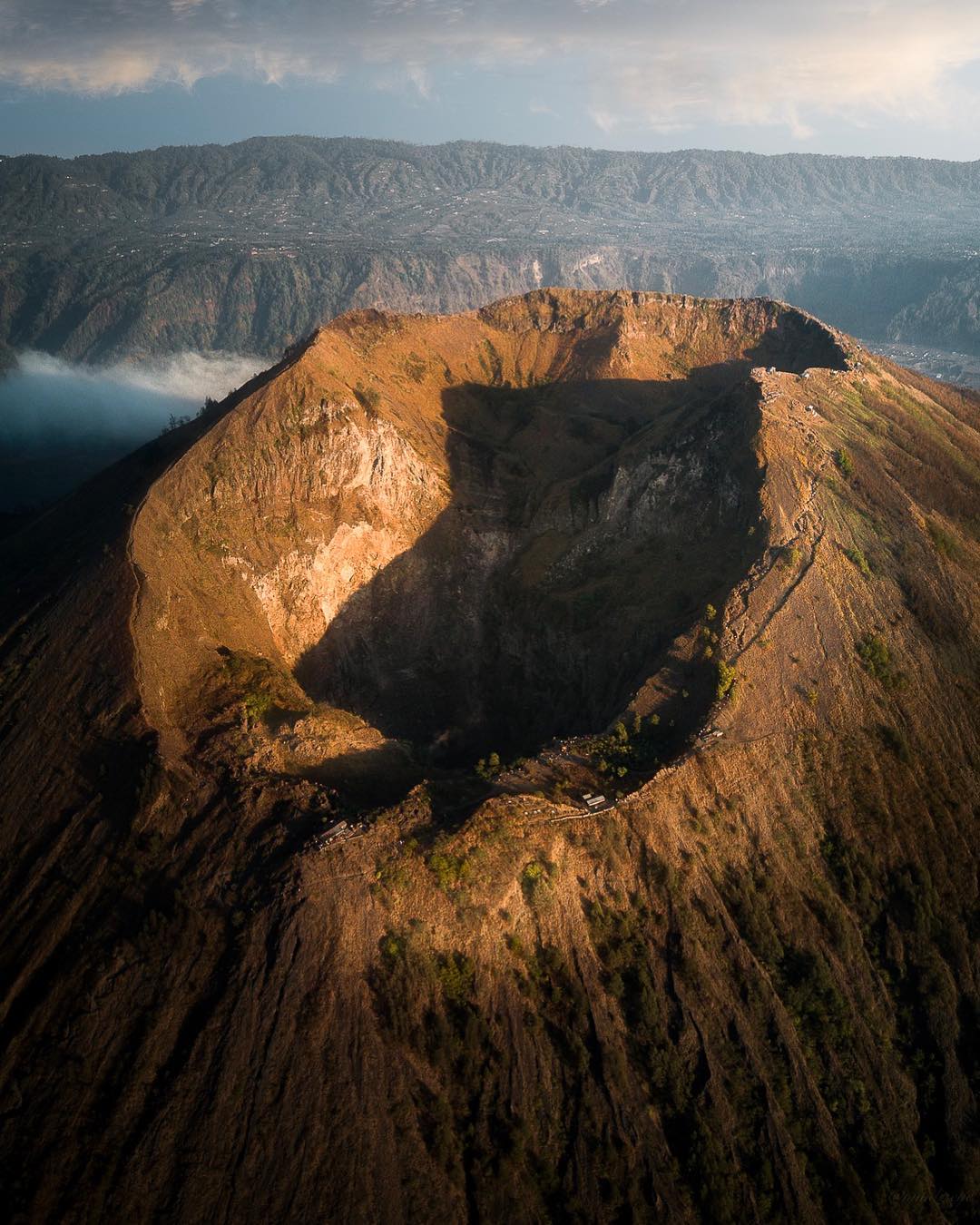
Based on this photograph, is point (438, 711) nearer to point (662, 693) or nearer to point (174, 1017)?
point (662, 693)

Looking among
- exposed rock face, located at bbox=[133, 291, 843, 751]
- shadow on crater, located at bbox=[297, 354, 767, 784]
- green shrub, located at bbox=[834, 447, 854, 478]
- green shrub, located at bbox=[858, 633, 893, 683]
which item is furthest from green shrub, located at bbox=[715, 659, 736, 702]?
green shrub, located at bbox=[834, 447, 854, 478]

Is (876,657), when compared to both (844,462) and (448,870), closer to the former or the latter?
(844,462)

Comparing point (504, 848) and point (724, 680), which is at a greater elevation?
point (724, 680)

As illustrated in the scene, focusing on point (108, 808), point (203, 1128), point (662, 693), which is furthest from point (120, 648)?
point (662, 693)

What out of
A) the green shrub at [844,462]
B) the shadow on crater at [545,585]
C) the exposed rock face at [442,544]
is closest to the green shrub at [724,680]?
the exposed rock face at [442,544]

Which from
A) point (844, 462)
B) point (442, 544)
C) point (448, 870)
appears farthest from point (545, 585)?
point (448, 870)

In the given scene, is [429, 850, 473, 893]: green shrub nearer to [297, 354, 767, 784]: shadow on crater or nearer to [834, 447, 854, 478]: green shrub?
[297, 354, 767, 784]: shadow on crater

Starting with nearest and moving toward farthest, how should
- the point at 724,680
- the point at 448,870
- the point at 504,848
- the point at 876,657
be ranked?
1. the point at 448,870
2. the point at 504,848
3. the point at 724,680
4. the point at 876,657
